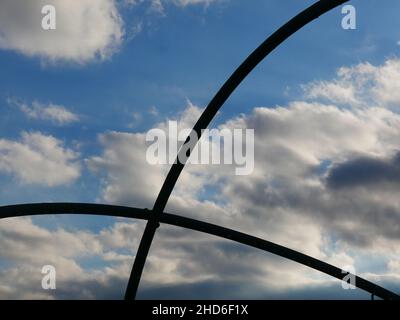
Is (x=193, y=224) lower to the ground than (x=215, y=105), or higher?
lower

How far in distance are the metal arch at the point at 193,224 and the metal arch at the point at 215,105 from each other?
2.52 feet

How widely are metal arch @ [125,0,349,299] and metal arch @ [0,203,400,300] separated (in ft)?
2.52

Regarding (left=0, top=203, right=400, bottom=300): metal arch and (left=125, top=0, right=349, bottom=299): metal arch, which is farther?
(left=0, top=203, right=400, bottom=300): metal arch

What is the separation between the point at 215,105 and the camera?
54.4 ft

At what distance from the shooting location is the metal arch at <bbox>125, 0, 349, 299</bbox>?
15.4 metres

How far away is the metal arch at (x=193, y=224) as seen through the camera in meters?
18.4

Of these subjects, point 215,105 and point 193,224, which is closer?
point 215,105

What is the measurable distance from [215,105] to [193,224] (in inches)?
180

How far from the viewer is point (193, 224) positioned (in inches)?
766

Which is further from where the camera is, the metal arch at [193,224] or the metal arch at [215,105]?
the metal arch at [193,224]
